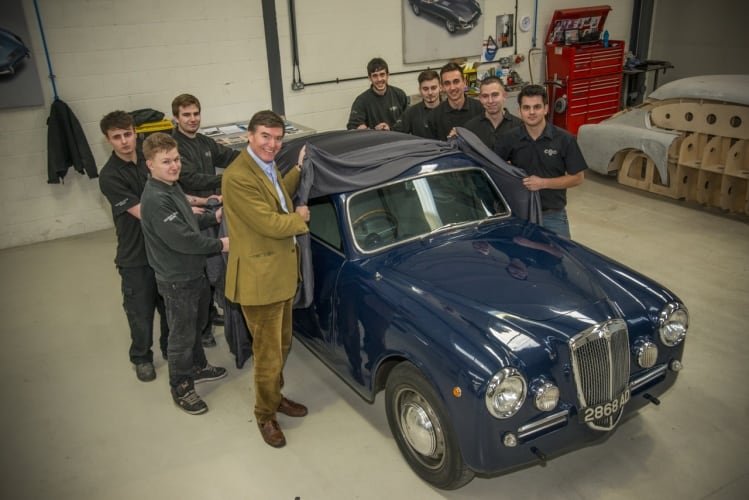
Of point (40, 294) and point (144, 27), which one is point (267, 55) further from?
point (40, 294)

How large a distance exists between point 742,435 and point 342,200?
8.89ft

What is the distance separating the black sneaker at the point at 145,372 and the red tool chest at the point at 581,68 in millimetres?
7689

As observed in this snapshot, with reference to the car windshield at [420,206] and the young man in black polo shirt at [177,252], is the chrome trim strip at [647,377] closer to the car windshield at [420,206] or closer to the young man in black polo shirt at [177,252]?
the car windshield at [420,206]

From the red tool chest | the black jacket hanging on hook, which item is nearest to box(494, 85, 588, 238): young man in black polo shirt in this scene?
the black jacket hanging on hook

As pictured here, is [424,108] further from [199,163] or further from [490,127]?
[199,163]

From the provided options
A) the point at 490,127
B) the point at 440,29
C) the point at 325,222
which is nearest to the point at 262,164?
the point at 325,222

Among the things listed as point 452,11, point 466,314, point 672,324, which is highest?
point 452,11

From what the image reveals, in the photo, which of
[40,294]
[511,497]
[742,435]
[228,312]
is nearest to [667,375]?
[742,435]

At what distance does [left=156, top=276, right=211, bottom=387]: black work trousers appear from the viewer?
379 cm

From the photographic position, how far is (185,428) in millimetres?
3879

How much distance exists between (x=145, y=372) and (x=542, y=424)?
2885mm

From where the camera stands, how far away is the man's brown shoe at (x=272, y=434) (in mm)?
3631

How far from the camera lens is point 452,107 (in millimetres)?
5582

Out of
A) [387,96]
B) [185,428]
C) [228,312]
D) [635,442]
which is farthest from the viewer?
[387,96]
